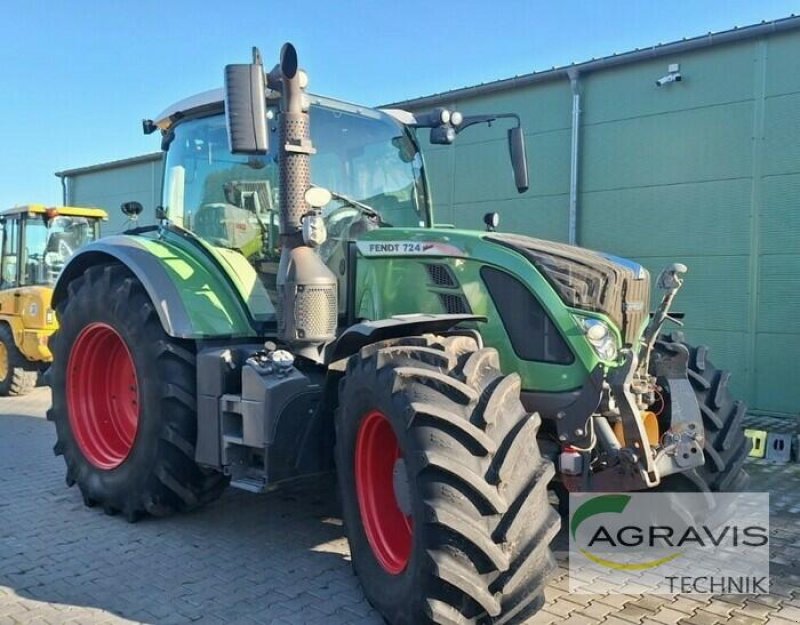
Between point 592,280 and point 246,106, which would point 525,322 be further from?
point 246,106

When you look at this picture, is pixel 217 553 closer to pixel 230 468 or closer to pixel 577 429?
pixel 230 468

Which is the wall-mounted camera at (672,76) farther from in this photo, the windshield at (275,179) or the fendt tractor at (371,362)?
the windshield at (275,179)

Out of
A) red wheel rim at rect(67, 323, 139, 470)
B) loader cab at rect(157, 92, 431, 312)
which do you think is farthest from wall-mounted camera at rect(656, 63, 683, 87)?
red wheel rim at rect(67, 323, 139, 470)

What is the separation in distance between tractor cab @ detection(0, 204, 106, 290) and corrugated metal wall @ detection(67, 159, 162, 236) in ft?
12.8

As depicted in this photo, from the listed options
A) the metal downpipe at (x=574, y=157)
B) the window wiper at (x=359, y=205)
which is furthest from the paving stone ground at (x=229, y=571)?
the metal downpipe at (x=574, y=157)

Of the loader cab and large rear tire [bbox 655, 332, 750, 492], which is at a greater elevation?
the loader cab

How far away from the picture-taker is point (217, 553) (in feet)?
13.9

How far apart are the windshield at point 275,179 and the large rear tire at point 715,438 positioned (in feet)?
6.37

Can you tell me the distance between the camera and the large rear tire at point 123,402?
4.45 metres

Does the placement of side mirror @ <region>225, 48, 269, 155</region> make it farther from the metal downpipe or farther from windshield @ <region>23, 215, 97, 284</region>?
windshield @ <region>23, 215, 97, 284</region>

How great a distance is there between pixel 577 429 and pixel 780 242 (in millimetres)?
5867

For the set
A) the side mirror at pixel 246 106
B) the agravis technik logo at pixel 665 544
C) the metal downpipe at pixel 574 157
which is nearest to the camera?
the side mirror at pixel 246 106

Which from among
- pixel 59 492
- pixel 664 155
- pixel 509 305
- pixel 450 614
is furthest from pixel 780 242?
pixel 59 492

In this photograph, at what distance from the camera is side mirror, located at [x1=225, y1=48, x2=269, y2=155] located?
141 inches
